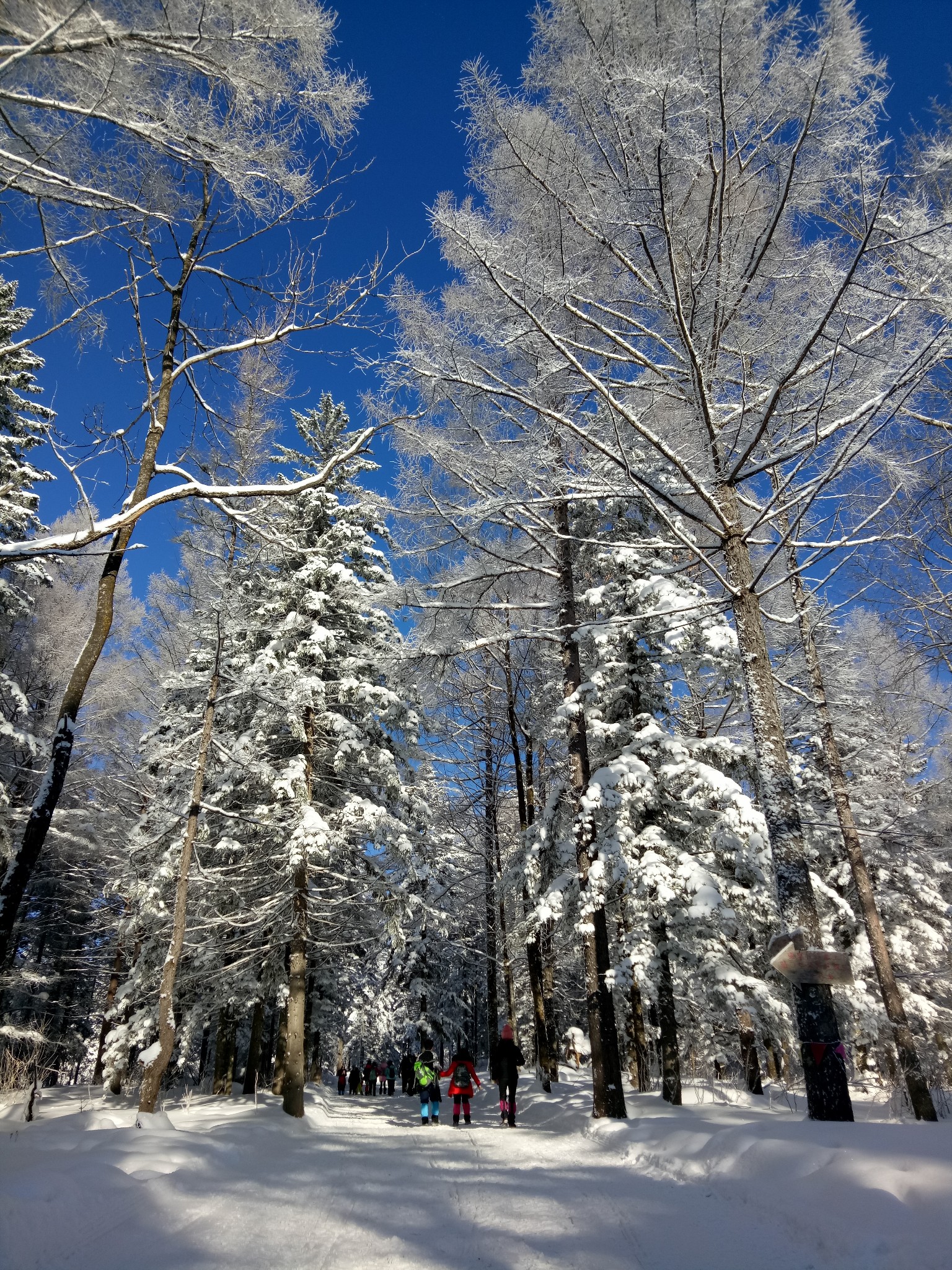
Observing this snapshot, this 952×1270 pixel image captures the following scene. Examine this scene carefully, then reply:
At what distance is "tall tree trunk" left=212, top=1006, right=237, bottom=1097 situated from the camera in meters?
15.4

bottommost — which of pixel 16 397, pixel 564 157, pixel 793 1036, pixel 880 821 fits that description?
pixel 793 1036

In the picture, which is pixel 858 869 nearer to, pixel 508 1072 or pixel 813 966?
pixel 508 1072

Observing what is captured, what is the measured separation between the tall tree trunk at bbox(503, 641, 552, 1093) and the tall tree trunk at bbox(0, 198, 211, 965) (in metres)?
8.99

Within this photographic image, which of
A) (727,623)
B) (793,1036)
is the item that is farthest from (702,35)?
(793,1036)

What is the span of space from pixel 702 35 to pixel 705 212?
1837mm

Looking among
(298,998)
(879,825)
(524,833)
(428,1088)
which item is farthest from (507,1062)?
(879,825)

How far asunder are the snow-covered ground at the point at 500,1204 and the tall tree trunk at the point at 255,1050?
9706 millimetres

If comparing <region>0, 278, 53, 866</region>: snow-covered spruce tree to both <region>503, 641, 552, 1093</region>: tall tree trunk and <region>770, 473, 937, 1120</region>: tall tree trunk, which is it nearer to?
<region>503, 641, 552, 1093</region>: tall tree trunk

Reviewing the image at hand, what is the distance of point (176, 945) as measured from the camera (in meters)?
9.98

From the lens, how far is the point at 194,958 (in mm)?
13633

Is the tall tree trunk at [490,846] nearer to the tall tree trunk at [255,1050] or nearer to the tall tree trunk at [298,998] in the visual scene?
the tall tree trunk at [255,1050]

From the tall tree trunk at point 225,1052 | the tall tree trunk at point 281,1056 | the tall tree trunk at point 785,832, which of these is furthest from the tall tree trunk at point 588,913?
the tall tree trunk at point 225,1052

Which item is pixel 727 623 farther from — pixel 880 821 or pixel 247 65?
pixel 880 821

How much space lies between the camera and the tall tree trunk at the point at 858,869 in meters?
9.63
